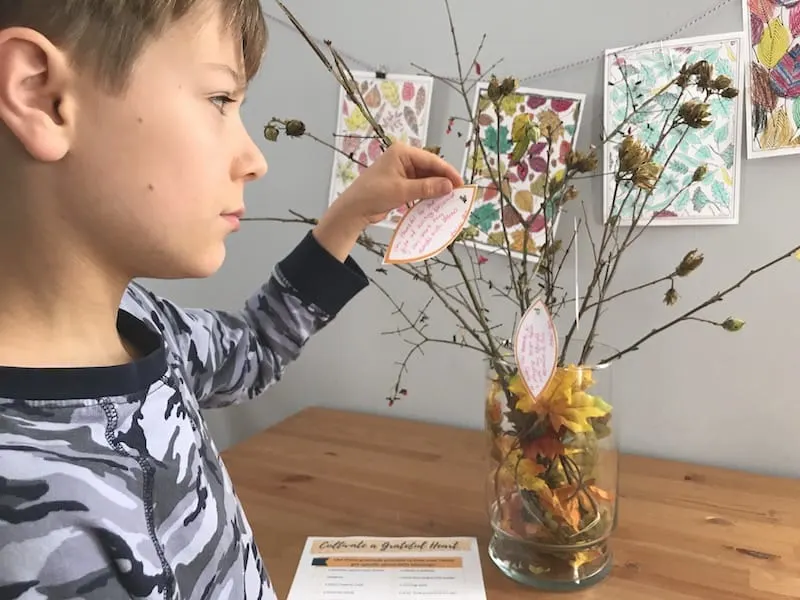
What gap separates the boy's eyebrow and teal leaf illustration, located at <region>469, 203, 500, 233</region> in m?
0.51

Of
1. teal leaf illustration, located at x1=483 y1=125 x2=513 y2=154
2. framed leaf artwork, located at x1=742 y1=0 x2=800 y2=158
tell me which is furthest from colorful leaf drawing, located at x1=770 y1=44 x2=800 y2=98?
teal leaf illustration, located at x1=483 y1=125 x2=513 y2=154

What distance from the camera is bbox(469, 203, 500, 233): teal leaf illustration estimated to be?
1.04 m

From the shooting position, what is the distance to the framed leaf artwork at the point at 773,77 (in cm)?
88

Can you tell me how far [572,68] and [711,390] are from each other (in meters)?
0.46

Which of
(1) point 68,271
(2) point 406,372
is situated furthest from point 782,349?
(1) point 68,271

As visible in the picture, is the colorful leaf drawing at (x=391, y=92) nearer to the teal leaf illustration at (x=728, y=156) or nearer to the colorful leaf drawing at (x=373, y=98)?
the colorful leaf drawing at (x=373, y=98)

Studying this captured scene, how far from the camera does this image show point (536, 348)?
0.68 m

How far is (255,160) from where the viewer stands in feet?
1.96

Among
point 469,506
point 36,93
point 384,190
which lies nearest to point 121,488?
point 36,93

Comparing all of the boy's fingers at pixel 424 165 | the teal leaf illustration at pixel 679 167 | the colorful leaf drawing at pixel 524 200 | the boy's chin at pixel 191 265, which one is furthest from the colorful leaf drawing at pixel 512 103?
the boy's chin at pixel 191 265

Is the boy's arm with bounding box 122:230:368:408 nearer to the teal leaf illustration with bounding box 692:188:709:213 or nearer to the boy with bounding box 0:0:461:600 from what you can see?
the boy with bounding box 0:0:461:600

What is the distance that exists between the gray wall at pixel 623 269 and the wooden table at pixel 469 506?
0.18 feet

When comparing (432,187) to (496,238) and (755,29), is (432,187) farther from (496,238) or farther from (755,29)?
(755,29)

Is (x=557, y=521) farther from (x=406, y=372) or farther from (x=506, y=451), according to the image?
(x=406, y=372)
